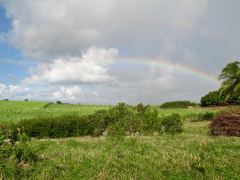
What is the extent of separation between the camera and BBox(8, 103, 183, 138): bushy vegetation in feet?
84.8

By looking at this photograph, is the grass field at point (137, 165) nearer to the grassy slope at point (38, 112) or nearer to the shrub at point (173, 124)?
the shrub at point (173, 124)

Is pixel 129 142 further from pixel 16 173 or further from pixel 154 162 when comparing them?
pixel 16 173

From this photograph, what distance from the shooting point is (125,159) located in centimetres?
1095

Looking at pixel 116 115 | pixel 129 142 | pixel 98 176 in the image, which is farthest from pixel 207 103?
pixel 98 176

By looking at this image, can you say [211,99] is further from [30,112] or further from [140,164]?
[140,164]

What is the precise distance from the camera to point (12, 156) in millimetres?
9664

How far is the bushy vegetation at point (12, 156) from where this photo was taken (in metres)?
9.17

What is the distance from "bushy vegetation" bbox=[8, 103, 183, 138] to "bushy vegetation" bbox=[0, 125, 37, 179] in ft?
50.0

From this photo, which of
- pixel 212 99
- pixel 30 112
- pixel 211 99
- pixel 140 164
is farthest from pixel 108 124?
pixel 211 99

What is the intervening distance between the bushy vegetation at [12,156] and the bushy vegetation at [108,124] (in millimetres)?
15247

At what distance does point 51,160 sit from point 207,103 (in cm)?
6962

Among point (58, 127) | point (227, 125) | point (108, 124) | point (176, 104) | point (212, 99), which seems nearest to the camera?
point (227, 125)

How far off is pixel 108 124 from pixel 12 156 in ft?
58.9

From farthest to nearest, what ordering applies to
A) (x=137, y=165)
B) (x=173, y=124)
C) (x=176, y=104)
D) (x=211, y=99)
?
(x=176, y=104), (x=211, y=99), (x=173, y=124), (x=137, y=165)
